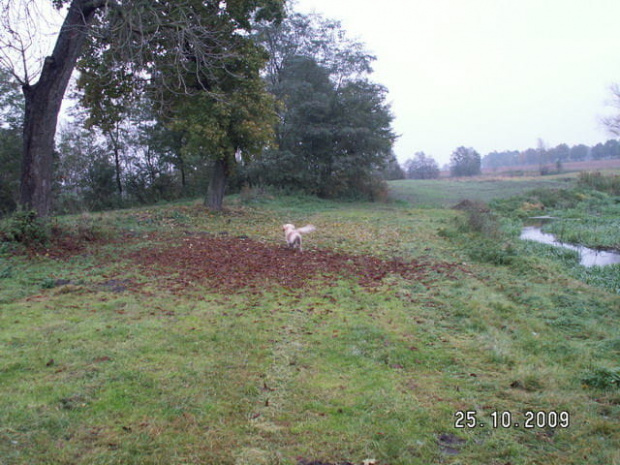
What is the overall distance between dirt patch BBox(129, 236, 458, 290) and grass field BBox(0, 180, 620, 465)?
8 centimetres

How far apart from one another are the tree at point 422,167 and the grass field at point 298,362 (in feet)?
211

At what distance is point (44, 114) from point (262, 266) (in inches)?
258

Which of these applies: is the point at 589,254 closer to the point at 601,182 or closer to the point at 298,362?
the point at 298,362

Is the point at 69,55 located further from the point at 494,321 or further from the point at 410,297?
the point at 494,321

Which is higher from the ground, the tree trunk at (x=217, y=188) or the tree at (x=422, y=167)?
the tree at (x=422, y=167)

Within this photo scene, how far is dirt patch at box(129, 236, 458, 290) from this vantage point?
309 inches

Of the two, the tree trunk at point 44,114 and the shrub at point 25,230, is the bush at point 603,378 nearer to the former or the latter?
the shrub at point 25,230

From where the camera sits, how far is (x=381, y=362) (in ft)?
15.2

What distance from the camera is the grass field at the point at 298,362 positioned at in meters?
3.12

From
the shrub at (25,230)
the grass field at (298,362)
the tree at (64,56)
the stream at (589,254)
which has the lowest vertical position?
the stream at (589,254)

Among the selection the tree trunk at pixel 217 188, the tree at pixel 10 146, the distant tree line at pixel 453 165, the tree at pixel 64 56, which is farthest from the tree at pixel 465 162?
the tree at pixel 64 56

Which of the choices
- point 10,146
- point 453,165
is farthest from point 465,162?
point 10,146

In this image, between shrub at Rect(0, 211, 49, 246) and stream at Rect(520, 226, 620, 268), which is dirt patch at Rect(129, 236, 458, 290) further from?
stream at Rect(520, 226, 620, 268)

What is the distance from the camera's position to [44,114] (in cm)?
1002
